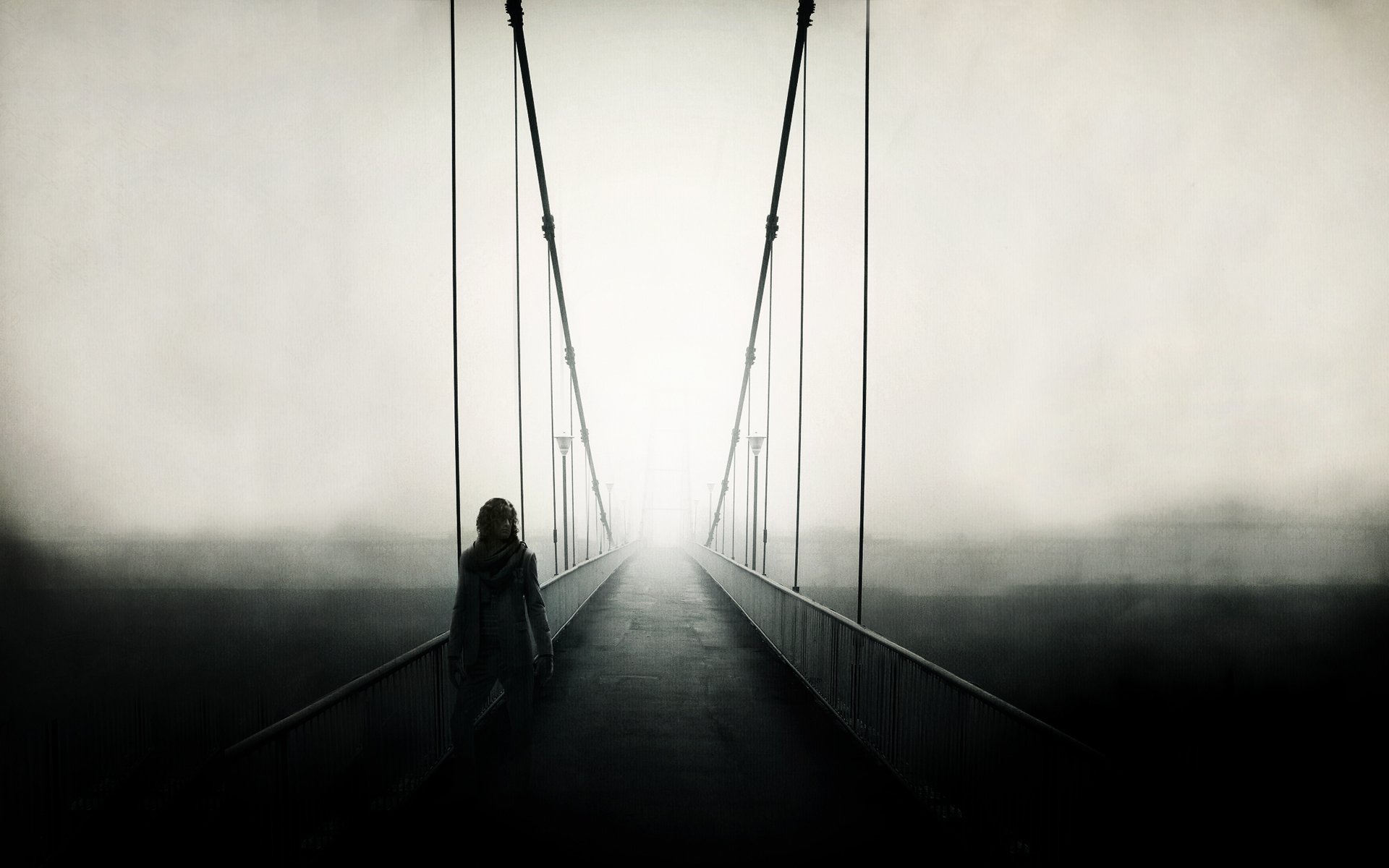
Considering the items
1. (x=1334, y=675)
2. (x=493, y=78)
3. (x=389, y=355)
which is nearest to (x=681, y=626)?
(x=1334, y=675)

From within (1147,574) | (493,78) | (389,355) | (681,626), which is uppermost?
(493,78)

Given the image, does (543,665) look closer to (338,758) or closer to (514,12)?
(338,758)

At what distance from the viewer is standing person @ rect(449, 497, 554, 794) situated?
3857 millimetres

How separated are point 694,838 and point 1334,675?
93.9 meters

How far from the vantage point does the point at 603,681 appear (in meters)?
6.79

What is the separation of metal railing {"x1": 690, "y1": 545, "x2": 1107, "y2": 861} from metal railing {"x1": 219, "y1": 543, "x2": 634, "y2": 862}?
2625 millimetres

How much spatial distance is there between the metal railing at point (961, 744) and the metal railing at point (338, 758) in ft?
8.61

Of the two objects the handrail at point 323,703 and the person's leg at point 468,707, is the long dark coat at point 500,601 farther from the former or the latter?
the handrail at point 323,703

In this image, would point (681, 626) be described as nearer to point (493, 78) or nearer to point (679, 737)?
point (679, 737)

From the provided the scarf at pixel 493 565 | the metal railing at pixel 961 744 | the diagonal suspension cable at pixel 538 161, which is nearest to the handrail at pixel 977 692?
the metal railing at pixel 961 744

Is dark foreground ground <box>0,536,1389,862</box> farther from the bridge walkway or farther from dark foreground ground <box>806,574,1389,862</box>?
the bridge walkway

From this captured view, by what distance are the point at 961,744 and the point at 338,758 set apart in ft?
9.67

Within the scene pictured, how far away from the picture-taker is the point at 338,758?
3.70 meters

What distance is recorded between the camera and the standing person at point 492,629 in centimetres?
386
